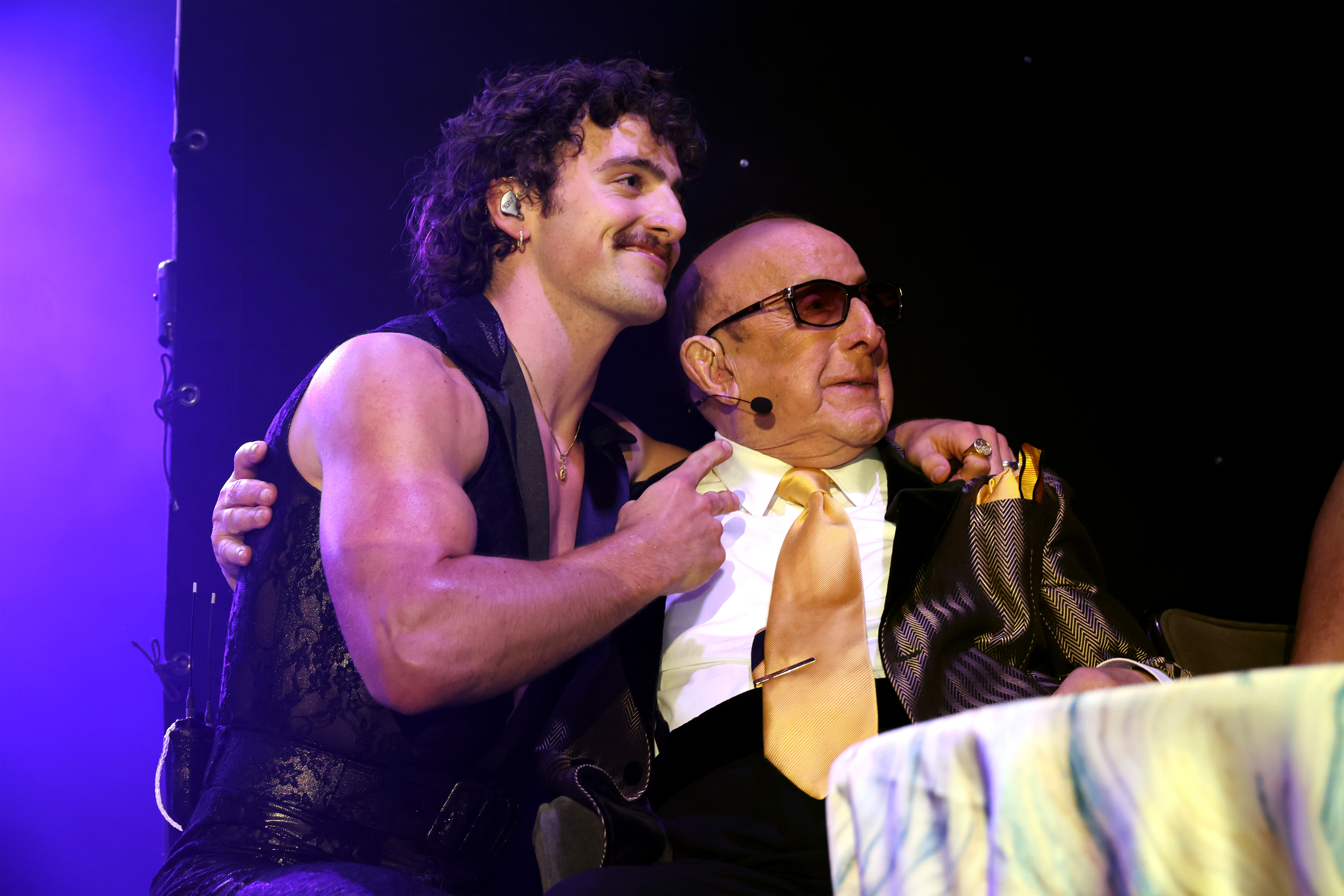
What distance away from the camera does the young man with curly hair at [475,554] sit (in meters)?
1.58

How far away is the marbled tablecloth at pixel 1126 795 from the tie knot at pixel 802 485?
4.43ft

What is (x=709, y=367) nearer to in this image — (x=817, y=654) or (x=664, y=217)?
(x=664, y=217)

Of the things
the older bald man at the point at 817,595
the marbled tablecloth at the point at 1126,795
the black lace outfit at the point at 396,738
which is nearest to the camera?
the marbled tablecloth at the point at 1126,795

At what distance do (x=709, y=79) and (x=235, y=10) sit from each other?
1.31 meters

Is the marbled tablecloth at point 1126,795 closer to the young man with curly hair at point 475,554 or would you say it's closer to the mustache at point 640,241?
the young man with curly hair at point 475,554

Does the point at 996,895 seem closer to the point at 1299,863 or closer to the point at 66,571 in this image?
the point at 1299,863

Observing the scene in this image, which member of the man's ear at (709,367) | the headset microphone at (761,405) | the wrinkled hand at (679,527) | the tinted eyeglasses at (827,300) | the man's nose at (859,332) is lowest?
the wrinkled hand at (679,527)

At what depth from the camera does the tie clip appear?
1.85 metres

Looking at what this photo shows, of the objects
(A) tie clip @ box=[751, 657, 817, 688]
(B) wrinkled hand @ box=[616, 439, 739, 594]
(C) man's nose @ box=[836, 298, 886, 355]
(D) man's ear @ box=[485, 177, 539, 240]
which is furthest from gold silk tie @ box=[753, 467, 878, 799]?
(D) man's ear @ box=[485, 177, 539, 240]

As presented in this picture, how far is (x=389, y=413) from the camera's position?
5.58 ft

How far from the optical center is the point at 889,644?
1925 millimetres

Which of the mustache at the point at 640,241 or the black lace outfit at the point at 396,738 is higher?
the mustache at the point at 640,241

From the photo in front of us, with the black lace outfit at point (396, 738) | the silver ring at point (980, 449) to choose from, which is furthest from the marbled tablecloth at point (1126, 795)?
the silver ring at point (980, 449)

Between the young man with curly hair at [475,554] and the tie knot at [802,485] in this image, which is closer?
the young man with curly hair at [475,554]
